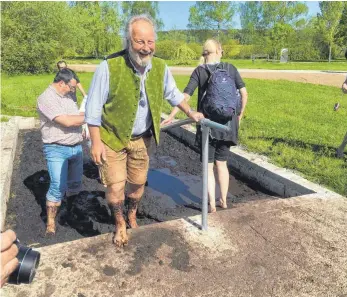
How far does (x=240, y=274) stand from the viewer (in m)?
2.89

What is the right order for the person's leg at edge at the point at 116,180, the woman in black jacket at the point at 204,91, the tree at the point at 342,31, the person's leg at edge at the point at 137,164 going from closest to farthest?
the person's leg at edge at the point at 116,180
the person's leg at edge at the point at 137,164
the woman in black jacket at the point at 204,91
the tree at the point at 342,31

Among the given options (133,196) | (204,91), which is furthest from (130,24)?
(133,196)

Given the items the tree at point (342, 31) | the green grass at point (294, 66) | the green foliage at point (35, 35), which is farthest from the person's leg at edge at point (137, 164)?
the tree at point (342, 31)

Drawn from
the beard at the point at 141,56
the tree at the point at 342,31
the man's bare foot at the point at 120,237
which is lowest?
the man's bare foot at the point at 120,237

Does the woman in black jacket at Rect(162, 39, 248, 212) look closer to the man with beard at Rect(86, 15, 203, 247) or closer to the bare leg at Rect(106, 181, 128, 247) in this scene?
the man with beard at Rect(86, 15, 203, 247)

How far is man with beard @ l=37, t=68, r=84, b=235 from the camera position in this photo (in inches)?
149

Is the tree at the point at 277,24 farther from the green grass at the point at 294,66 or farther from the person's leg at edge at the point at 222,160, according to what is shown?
the person's leg at edge at the point at 222,160

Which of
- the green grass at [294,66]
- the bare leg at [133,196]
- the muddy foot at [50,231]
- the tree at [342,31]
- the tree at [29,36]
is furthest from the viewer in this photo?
the tree at [342,31]

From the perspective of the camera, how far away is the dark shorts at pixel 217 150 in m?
4.10

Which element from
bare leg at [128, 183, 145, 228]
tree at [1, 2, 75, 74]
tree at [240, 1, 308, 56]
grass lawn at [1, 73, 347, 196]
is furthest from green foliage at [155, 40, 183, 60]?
bare leg at [128, 183, 145, 228]

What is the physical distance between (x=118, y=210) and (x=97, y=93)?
1.06 metres

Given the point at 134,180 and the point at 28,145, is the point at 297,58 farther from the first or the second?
the point at 134,180

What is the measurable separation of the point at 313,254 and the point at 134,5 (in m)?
61.7

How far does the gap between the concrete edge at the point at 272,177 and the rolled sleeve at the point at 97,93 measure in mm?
2556
